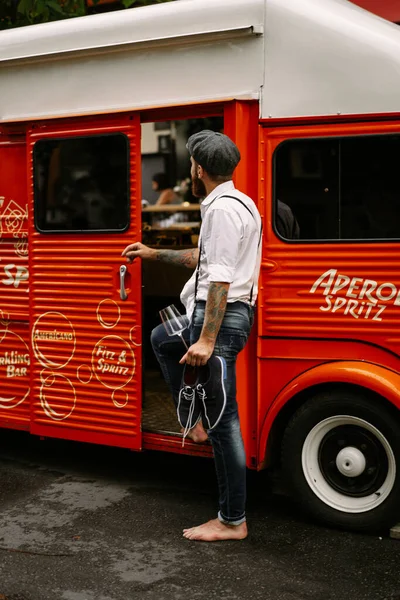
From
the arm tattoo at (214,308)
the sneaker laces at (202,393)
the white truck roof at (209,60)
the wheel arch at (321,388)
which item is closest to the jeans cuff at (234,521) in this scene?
the wheel arch at (321,388)

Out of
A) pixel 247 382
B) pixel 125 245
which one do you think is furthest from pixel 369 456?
pixel 125 245

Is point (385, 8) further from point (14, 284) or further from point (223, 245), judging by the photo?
point (223, 245)

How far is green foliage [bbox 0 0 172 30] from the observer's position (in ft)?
23.1

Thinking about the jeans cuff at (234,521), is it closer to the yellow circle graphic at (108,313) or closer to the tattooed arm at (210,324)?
the tattooed arm at (210,324)

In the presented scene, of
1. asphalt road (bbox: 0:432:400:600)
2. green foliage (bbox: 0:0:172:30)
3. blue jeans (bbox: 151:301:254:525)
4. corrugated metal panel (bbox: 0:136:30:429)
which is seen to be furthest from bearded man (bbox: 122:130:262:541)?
green foliage (bbox: 0:0:172:30)

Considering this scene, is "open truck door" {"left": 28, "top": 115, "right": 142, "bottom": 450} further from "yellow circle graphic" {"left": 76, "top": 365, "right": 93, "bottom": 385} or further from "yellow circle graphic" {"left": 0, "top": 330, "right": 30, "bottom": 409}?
"yellow circle graphic" {"left": 0, "top": 330, "right": 30, "bottom": 409}

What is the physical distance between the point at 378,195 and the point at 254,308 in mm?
910

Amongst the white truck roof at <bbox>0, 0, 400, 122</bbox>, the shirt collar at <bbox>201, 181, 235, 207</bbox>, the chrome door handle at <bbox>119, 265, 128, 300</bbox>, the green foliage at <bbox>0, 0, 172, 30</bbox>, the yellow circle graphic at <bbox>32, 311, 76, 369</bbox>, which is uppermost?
the green foliage at <bbox>0, 0, 172, 30</bbox>

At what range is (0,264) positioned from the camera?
5543mm

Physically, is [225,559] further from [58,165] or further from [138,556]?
[58,165]

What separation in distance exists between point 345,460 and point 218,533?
813 mm

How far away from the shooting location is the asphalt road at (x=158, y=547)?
3744 mm

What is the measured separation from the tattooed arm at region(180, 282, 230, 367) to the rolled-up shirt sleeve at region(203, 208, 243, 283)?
55mm

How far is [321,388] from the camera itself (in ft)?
14.4
